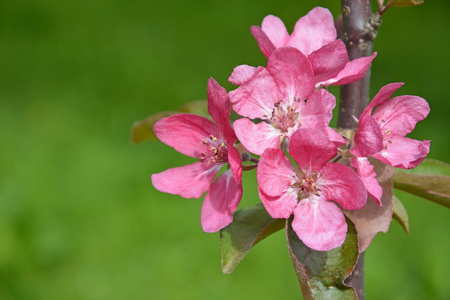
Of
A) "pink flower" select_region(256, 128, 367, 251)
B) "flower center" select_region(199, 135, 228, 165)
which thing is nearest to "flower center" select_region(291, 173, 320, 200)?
"pink flower" select_region(256, 128, 367, 251)

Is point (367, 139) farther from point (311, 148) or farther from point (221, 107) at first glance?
point (221, 107)

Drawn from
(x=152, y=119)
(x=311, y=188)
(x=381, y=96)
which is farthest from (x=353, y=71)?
(x=152, y=119)

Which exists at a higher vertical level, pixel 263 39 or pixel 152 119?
pixel 263 39

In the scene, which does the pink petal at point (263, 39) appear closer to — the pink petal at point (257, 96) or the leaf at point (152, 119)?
the pink petal at point (257, 96)

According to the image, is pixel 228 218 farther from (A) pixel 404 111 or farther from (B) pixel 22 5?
(B) pixel 22 5

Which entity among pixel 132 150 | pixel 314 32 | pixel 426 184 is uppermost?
pixel 314 32

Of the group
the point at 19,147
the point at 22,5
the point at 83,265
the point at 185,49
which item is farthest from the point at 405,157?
the point at 22,5
